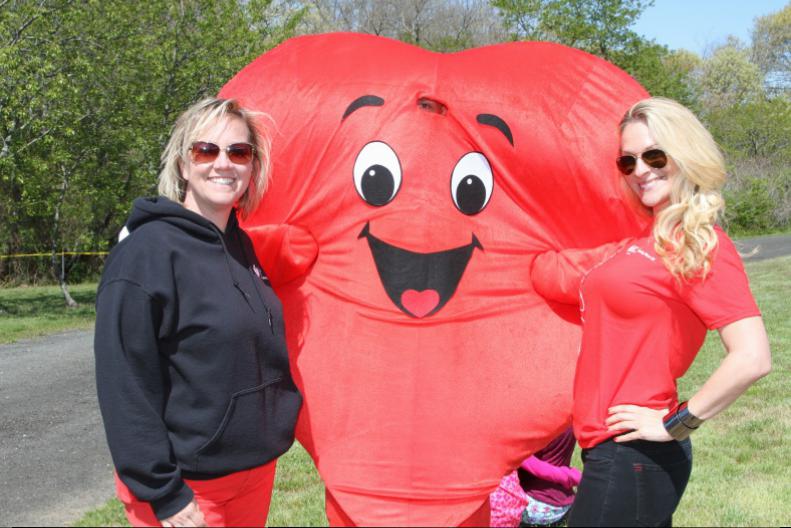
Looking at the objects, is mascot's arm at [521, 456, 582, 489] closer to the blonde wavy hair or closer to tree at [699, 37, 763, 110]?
the blonde wavy hair

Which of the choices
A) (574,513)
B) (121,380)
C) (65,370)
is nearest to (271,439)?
(121,380)

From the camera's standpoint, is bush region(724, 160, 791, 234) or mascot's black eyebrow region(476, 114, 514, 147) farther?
bush region(724, 160, 791, 234)

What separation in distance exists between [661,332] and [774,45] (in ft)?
163

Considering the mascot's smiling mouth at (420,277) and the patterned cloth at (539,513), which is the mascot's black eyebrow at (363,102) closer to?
the mascot's smiling mouth at (420,277)

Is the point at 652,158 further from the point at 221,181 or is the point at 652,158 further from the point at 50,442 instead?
the point at 50,442

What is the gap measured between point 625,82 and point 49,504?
13.3ft

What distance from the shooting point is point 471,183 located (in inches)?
121

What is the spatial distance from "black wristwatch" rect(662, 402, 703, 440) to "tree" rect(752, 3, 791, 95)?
4742cm

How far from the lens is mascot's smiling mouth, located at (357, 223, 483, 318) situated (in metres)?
2.99

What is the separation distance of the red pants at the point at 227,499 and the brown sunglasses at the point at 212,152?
100 cm

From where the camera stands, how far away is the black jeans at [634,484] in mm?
2443

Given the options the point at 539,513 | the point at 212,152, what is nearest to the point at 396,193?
the point at 212,152

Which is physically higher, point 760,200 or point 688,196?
point 688,196

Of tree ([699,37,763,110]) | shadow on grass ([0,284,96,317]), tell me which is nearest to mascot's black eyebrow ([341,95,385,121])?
shadow on grass ([0,284,96,317])
